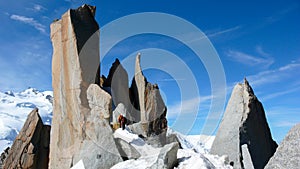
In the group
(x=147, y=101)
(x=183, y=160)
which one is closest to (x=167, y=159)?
(x=183, y=160)

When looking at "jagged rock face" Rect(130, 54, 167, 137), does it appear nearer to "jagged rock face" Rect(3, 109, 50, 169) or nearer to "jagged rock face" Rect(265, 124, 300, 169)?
"jagged rock face" Rect(3, 109, 50, 169)

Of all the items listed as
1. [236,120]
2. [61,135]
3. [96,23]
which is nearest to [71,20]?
[96,23]

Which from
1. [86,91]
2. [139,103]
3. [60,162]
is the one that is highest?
[139,103]

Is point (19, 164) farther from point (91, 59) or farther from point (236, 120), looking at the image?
point (236, 120)

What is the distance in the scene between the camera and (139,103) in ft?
66.8

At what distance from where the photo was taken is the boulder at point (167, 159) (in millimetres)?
6996

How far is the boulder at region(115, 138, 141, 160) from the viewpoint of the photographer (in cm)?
895

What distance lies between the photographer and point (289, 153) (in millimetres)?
3402

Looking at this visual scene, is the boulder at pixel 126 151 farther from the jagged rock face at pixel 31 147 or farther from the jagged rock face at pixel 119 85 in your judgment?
the jagged rock face at pixel 119 85

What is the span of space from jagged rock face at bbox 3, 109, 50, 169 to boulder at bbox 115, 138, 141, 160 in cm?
788

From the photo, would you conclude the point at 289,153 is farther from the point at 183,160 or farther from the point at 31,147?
the point at 31,147

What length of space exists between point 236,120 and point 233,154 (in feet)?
3.71

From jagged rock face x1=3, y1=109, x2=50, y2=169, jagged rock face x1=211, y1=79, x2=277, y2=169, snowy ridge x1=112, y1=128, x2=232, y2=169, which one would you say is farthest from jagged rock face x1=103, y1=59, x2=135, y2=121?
jagged rock face x1=211, y1=79, x2=277, y2=169

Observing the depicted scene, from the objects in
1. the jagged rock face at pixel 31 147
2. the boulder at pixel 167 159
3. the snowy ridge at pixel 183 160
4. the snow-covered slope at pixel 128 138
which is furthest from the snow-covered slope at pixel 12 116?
the boulder at pixel 167 159
